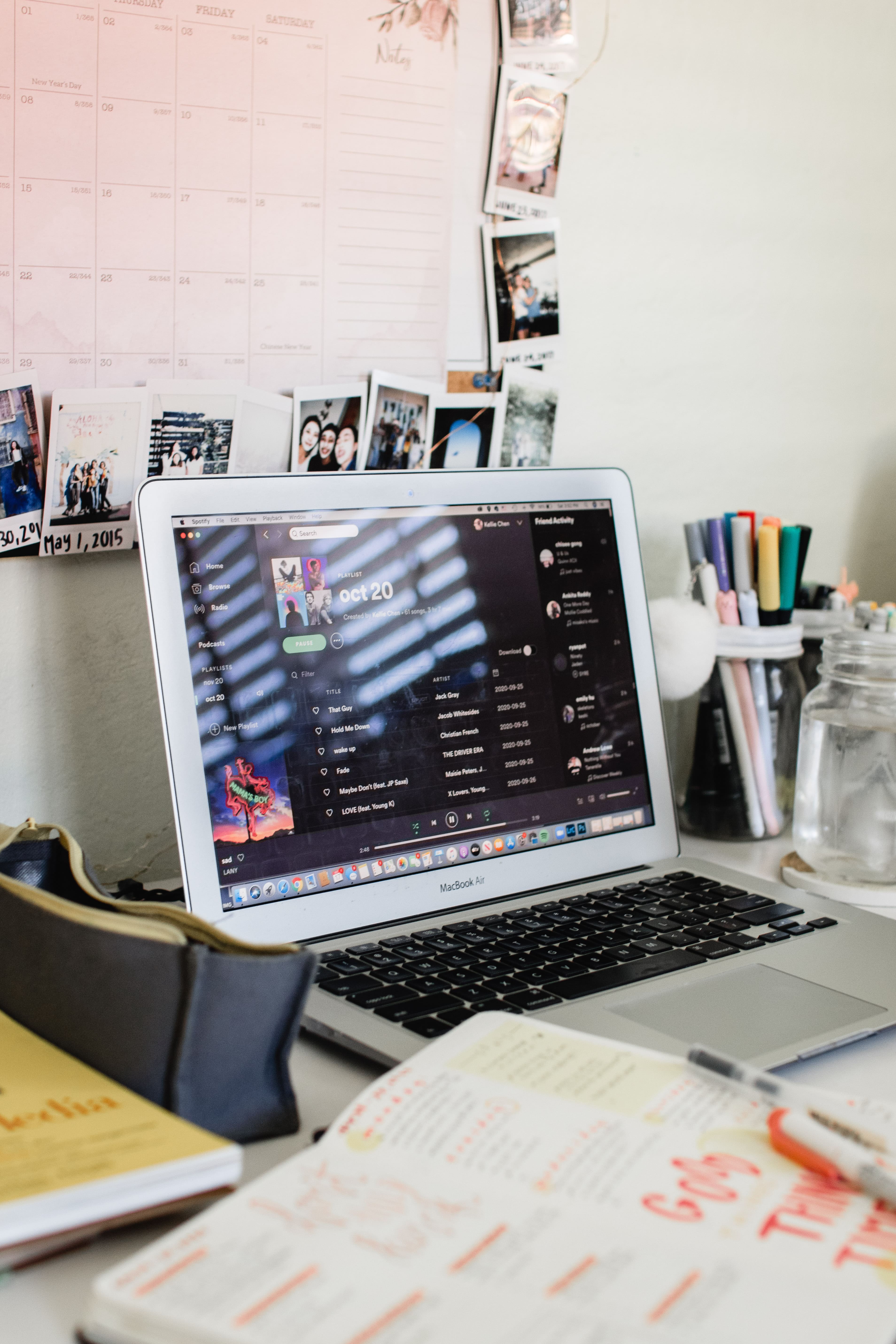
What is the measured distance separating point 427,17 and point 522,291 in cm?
22

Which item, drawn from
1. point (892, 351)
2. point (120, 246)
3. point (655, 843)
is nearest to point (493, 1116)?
point (655, 843)

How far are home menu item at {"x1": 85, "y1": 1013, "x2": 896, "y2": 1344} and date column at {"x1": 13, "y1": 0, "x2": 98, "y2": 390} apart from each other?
0.53 meters

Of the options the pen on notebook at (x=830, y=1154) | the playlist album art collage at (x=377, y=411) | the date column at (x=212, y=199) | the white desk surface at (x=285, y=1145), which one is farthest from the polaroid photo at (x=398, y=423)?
the pen on notebook at (x=830, y=1154)

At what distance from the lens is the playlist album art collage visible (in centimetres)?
81

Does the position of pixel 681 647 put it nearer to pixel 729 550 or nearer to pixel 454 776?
pixel 729 550

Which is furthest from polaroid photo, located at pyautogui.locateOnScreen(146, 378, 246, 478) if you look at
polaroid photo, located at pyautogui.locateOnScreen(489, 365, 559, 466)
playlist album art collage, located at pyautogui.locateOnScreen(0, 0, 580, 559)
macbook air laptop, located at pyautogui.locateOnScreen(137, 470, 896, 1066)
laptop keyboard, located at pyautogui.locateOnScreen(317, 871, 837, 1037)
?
laptop keyboard, located at pyautogui.locateOnScreen(317, 871, 837, 1037)

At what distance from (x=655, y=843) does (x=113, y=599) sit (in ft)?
1.46

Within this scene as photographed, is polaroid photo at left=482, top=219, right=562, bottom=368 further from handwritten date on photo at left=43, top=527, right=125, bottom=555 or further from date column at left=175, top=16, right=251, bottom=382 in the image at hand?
handwritten date on photo at left=43, top=527, right=125, bottom=555

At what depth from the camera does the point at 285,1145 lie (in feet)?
1.77

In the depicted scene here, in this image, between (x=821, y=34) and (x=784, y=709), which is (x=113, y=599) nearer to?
(x=784, y=709)

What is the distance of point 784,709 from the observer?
1066 millimetres

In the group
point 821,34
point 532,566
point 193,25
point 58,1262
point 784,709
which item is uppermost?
point 821,34

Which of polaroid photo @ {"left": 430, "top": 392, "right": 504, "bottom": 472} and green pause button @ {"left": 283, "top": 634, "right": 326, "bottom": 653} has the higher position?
polaroid photo @ {"left": 430, "top": 392, "right": 504, "bottom": 472}

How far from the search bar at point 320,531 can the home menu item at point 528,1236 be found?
381 mm
